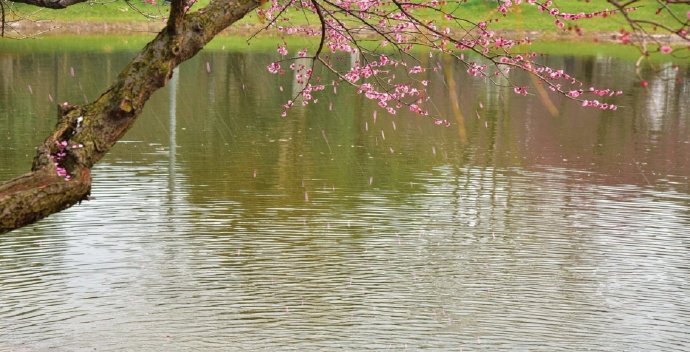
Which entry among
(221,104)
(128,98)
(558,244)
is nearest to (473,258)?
(558,244)

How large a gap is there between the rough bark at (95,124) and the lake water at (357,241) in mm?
3465

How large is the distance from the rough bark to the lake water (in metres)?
3.46

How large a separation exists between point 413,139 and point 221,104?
370 inches

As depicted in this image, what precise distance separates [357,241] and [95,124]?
920cm

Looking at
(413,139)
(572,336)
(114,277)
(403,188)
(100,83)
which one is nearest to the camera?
(572,336)

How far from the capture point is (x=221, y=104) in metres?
36.2

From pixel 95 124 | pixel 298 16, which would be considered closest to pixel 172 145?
pixel 95 124

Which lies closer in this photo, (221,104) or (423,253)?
(423,253)

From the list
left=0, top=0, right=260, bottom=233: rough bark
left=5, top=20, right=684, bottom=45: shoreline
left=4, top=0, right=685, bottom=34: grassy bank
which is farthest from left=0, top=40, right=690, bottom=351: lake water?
left=4, top=0, right=685, bottom=34: grassy bank

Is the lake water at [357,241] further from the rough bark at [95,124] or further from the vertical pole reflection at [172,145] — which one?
the rough bark at [95,124]

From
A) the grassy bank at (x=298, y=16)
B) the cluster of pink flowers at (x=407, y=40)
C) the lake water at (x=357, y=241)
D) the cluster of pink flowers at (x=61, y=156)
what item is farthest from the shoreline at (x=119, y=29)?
the cluster of pink flowers at (x=61, y=156)

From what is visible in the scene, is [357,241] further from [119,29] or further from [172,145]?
[119,29]

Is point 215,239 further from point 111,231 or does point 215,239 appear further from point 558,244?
point 558,244

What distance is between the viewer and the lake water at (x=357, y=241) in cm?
1223
